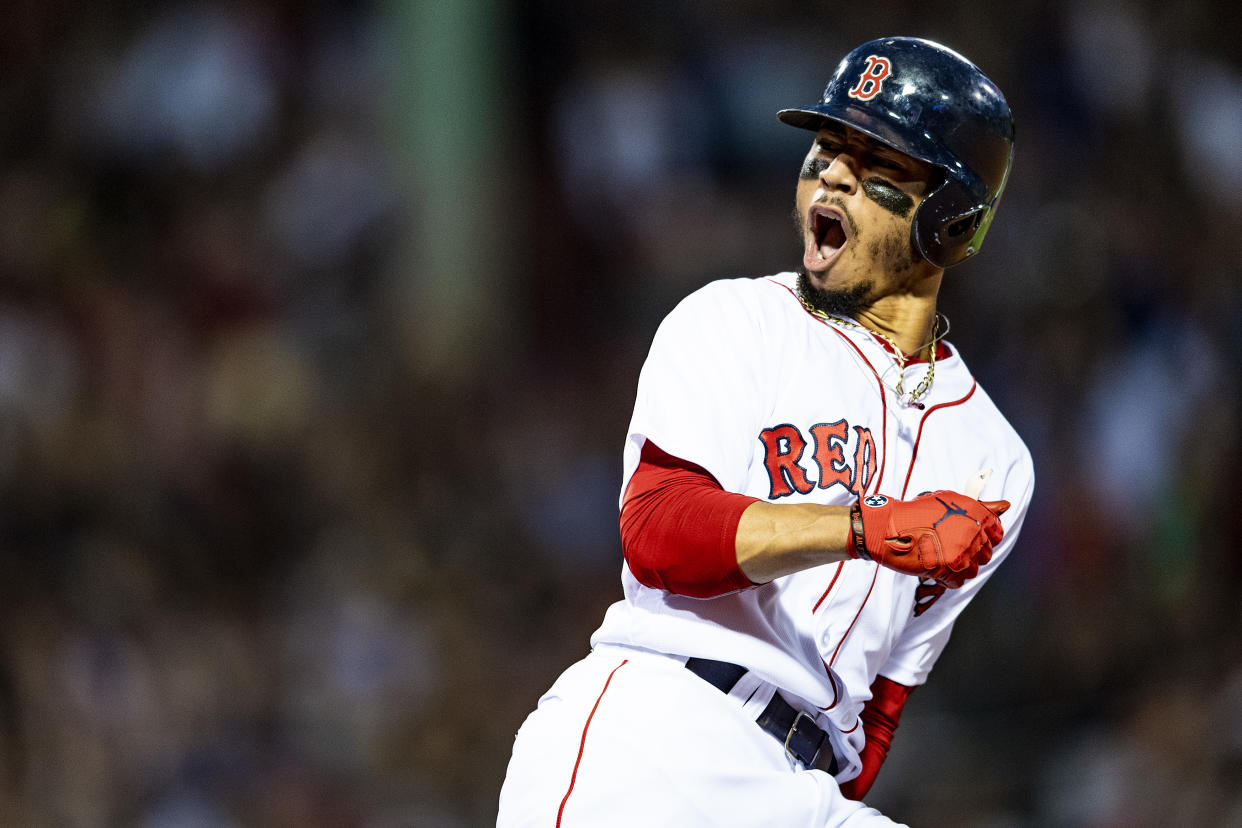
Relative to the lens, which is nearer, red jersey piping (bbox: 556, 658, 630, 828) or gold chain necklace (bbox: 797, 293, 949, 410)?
red jersey piping (bbox: 556, 658, 630, 828)

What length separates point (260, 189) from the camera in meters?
6.76

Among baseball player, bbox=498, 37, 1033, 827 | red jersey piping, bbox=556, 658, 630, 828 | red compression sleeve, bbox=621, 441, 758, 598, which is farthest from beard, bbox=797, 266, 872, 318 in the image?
red jersey piping, bbox=556, 658, 630, 828

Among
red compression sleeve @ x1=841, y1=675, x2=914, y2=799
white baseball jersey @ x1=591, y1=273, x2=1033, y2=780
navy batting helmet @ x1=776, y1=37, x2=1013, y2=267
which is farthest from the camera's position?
red compression sleeve @ x1=841, y1=675, x2=914, y2=799

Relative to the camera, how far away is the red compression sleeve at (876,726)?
2.38m

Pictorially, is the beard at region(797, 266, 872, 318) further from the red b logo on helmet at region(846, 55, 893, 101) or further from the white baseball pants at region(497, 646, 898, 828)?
the white baseball pants at region(497, 646, 898, 828)

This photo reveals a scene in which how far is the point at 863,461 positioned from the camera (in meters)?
2.15

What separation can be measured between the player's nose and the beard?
0.14m

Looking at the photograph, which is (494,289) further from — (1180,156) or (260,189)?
(1180,156)

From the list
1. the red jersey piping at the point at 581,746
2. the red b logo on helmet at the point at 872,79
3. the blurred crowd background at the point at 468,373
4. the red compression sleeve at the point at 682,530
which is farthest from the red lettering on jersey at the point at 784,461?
the blurred crowd background at the point at 468,373

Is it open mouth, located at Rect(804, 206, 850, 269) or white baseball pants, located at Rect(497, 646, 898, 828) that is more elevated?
open mouth, located at Rect(804, 206, 850, 269)

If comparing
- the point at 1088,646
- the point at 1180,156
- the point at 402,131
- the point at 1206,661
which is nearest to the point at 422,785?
the point at 1088,646

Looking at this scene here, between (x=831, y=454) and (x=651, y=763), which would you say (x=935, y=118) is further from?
(x=651, y=763)

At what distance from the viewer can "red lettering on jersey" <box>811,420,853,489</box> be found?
2.11 meters

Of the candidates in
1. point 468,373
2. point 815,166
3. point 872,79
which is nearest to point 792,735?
point 815,166
